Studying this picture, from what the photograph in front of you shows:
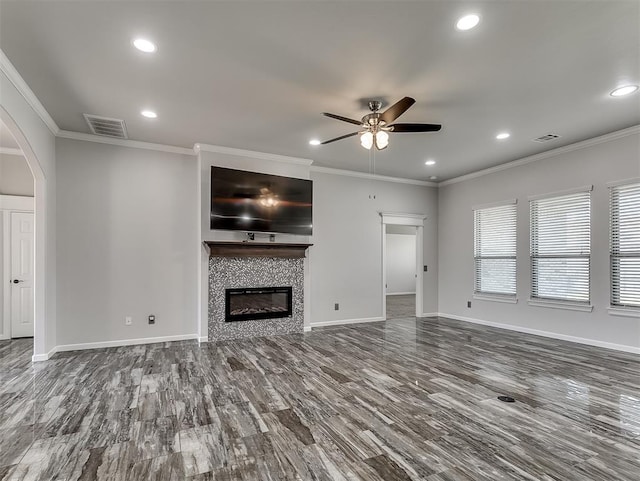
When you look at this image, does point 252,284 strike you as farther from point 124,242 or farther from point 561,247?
point 561,247

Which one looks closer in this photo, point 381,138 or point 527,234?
point 381,138

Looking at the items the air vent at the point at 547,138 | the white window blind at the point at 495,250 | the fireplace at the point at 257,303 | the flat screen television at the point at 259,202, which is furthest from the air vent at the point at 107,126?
the white window blind at the point at 495,250

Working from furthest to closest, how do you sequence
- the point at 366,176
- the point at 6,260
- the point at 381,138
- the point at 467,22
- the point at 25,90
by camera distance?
the point at 366,176 → the point at 6,260 → the point at 381,138 → the point at 25,90 → the point at 467,22

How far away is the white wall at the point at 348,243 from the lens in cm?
639

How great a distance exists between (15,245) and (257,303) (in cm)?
399

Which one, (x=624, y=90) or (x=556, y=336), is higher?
(x=624, y=90)

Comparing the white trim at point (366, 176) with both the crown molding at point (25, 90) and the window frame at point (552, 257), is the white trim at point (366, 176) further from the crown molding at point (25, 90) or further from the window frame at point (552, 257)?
the crown molding at point (25, 90)

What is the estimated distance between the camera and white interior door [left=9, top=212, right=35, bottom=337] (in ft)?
17.5

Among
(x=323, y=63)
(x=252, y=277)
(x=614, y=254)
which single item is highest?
(x=323, y=63)

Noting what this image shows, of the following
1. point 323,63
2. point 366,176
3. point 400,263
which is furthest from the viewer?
point 400,263

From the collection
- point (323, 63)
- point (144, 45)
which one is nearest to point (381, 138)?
point (323, 63)

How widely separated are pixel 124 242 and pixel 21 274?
79.0 inches

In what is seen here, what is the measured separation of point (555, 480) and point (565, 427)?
81cm

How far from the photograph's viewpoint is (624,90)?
3471mm
